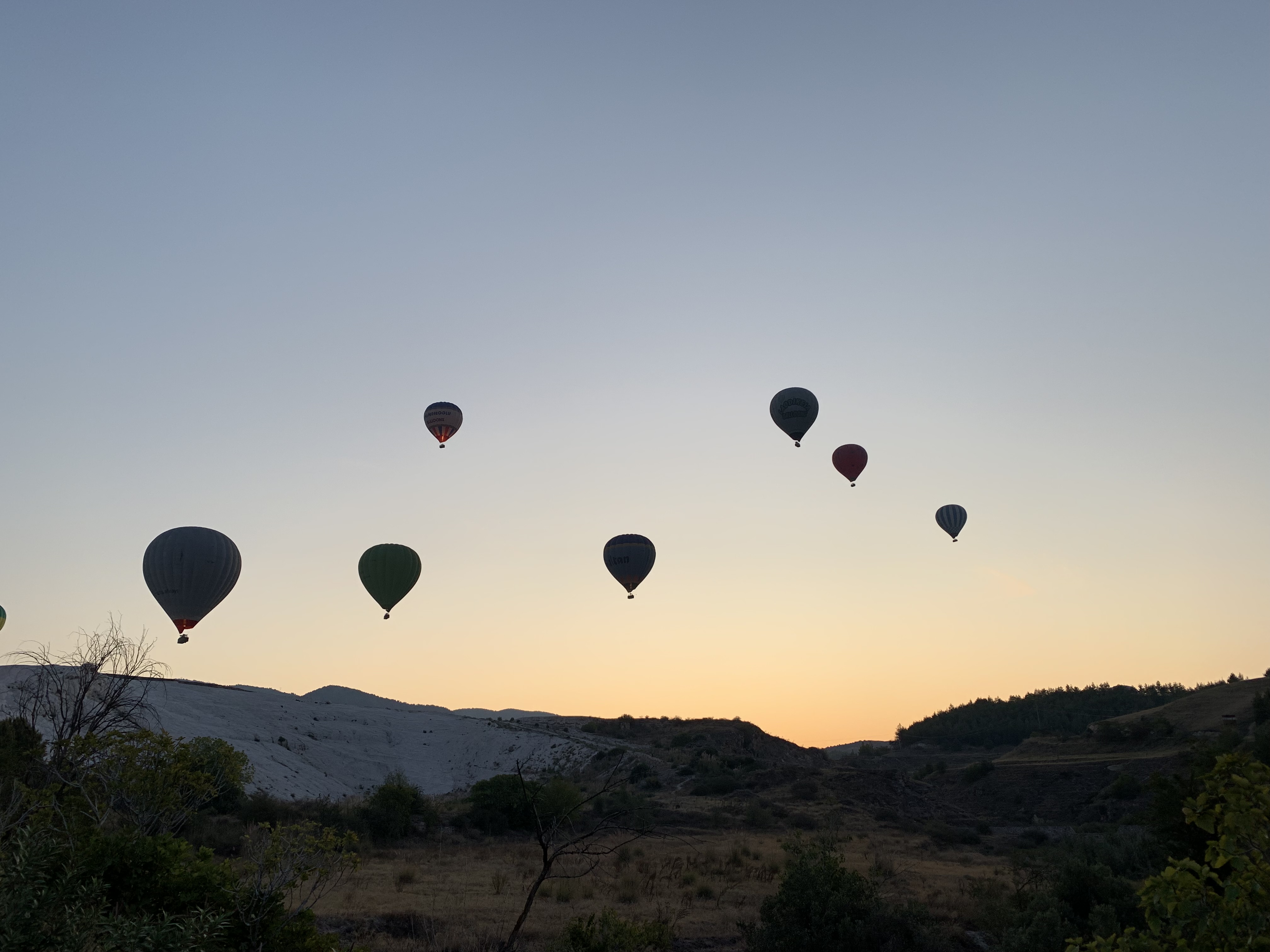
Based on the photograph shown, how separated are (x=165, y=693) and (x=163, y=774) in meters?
70.4

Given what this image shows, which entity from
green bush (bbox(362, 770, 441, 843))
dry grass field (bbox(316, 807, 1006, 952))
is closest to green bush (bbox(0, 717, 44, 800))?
dry grass field (bbox(316, 807, 1006, 952))

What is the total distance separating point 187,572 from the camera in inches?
1238

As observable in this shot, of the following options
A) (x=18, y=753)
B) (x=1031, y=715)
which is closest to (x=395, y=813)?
(x=18, y=753)

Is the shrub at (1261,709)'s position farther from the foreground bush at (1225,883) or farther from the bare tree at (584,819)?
the foreground bush at (1225,883)

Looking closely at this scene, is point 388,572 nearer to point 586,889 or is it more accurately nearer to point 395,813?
point 395,813

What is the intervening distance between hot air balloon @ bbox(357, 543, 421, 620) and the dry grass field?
9730 mm

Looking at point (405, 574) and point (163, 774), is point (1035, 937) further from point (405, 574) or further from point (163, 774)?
point (405, 574)

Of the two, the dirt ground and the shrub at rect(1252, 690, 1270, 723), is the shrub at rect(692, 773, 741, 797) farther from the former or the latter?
the shrub at rect(1252, 690, 1270, 723)

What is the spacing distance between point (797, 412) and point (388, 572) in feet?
66.9

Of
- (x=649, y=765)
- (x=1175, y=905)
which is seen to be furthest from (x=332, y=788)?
(x=1175, y=905)

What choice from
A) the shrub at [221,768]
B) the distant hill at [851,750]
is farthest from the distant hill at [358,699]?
the shrub at [221,768]

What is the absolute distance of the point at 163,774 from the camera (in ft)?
64.8

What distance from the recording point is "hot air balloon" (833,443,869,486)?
46.0 meters

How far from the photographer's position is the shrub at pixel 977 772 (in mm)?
68375
